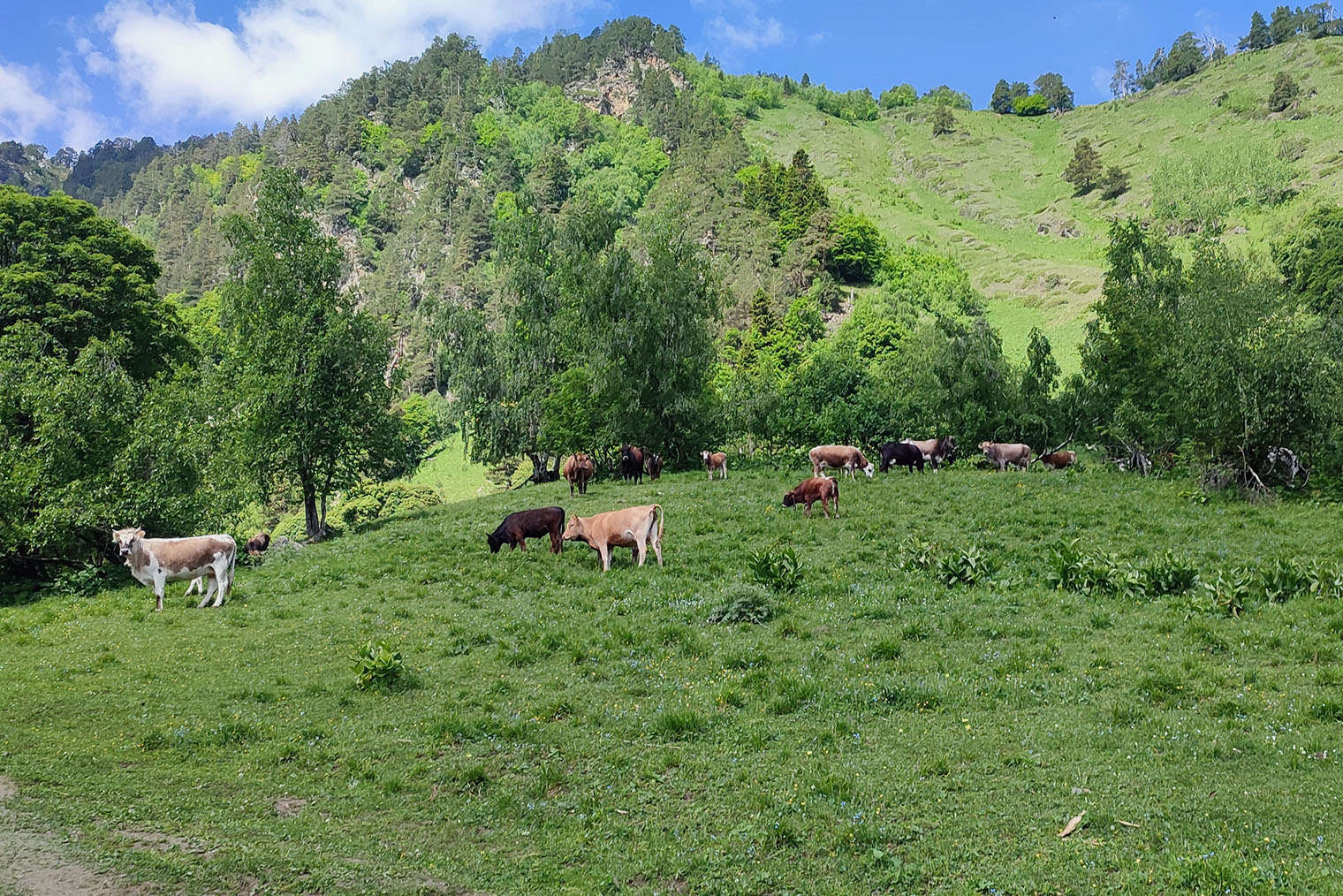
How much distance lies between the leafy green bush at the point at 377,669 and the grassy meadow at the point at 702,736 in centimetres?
17

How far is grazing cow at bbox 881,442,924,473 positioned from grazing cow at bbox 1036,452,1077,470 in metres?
6.83

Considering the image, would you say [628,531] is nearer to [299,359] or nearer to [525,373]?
[299,359]

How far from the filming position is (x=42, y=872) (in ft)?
23.7

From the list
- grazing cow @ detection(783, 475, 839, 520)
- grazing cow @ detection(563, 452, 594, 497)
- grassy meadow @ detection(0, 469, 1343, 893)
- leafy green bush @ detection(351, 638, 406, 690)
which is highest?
grazing cow @ detection(563, 452, 594, 497)

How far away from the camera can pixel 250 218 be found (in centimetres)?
3625

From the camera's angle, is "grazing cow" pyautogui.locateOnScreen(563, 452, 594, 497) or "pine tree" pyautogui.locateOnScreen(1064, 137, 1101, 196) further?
"pine tree" pyautogui.locateOnScreen(1064, 137, 1101, 196)

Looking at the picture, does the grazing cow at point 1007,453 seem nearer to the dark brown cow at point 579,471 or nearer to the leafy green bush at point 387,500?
the dark brown cow at point 579,471

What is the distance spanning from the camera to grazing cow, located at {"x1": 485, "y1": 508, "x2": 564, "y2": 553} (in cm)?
2336

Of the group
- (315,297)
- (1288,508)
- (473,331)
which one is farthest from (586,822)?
(473,331)

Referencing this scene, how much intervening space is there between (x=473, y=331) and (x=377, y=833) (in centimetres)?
4315

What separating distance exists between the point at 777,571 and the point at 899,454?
1978 cm

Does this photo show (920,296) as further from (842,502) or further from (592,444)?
(842,502)

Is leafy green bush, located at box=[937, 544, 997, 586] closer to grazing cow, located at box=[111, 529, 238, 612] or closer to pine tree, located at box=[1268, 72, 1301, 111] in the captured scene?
grazing cow, located at box=[111, 529, 238, 612]

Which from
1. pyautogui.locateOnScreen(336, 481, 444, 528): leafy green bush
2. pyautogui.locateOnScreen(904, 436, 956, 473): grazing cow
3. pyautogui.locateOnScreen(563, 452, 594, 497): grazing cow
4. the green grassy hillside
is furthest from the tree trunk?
the green grassy hillside
